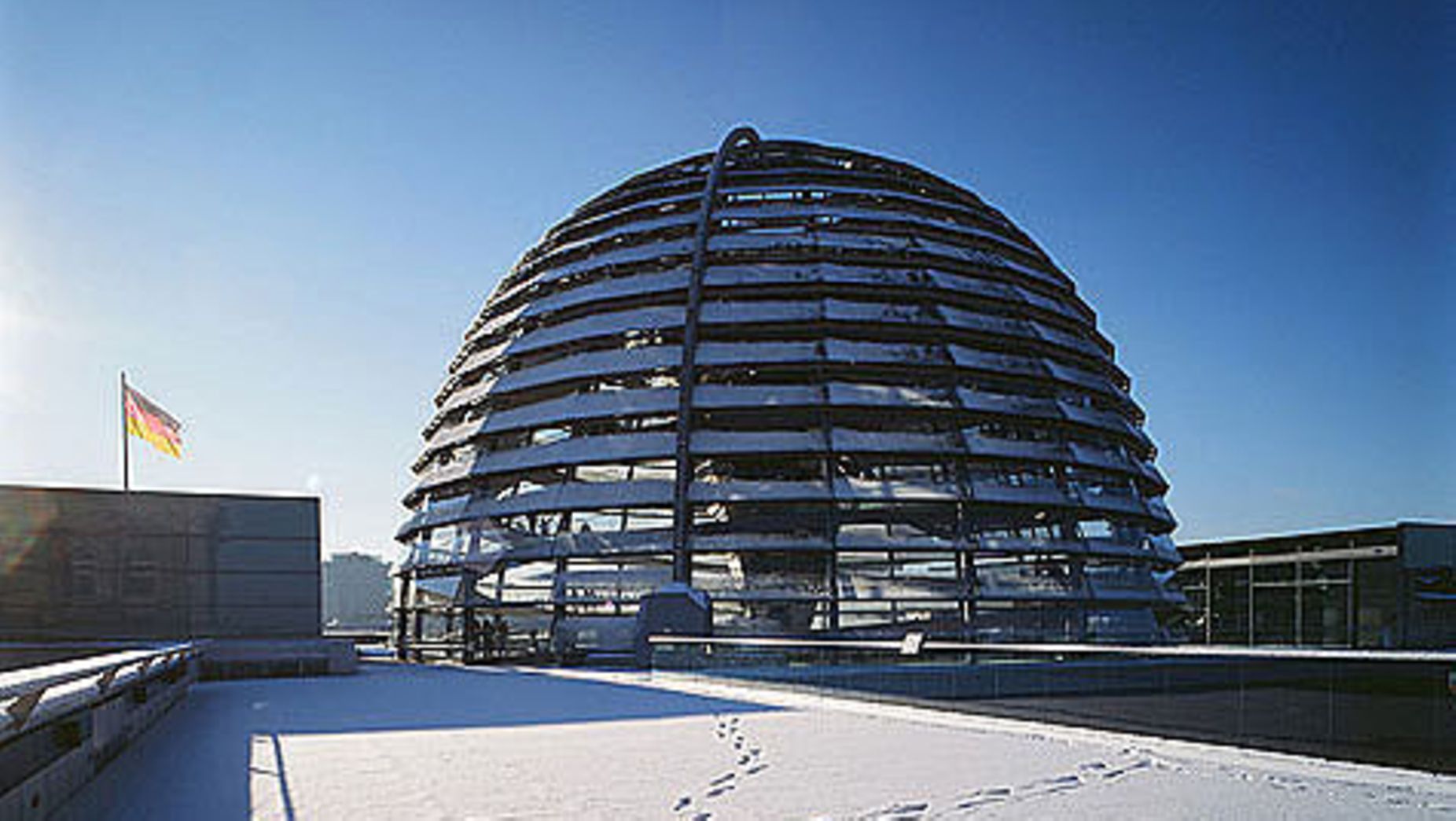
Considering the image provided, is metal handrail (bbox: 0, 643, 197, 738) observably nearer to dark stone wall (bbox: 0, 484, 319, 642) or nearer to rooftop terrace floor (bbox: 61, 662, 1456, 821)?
rooftop terrace floor (bbox: 61, 662, 1456, 821)

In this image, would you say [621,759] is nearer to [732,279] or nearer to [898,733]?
[898,733]

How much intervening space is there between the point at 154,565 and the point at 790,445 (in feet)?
55.1

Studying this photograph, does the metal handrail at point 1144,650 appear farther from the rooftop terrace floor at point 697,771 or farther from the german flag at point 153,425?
the german flag at point 153,425

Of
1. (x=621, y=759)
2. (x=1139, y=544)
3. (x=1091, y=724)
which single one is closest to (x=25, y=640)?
(x=621, y=759)

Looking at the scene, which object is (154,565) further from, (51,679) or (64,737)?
(51,679)

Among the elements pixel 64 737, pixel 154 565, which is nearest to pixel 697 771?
pixel 64 737

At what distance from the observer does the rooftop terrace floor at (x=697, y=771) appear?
25.1ft

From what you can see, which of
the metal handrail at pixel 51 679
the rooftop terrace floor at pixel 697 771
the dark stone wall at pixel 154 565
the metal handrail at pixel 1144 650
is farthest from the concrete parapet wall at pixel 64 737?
the dark stone wall at pixel 154 565

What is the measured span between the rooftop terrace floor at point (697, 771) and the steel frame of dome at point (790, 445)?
16760mm

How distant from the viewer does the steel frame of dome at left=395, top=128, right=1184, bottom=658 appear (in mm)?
31953

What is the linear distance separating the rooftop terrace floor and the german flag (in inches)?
678

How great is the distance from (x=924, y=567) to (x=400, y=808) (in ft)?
86.4

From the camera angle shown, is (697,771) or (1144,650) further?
(1144,650)

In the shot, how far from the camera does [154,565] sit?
2347 cm
